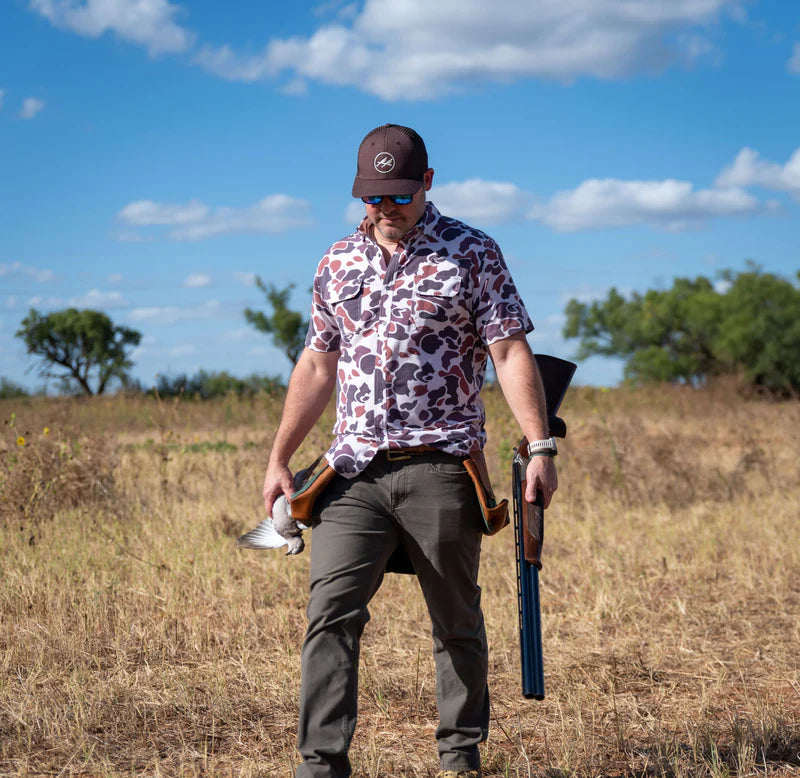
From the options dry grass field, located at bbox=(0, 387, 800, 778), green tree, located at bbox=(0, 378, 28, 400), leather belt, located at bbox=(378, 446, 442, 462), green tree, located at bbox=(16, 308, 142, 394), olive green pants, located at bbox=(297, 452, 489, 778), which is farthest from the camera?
green tree, located at bbox=(16, 308, 142, 394)

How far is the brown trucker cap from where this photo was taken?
3.46 meters

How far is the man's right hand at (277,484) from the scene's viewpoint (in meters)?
3.67

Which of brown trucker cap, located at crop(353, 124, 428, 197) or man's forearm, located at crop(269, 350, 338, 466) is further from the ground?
brown trucker cap, located at crop(353, 124, 428, 197)

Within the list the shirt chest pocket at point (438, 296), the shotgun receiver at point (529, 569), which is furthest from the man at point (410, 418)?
the shotgun receiver at point (529, 569)

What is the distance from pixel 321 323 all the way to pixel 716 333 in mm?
31341

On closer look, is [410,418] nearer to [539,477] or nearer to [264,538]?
[539,477]

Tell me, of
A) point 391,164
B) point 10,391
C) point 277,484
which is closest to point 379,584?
point 277,484

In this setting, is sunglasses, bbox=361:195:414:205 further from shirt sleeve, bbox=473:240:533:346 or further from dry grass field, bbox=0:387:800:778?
dry grass field, bbox=0:387:800:778

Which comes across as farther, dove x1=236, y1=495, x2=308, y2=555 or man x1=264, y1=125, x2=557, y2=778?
dove x1=236, y1=495, x2=308, y2=555

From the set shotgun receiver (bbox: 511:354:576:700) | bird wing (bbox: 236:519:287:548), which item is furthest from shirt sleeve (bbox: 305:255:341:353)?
shotgun receiver (bbox: 511:354:576:700)

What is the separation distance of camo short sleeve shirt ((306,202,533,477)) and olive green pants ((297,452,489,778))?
0.10 m

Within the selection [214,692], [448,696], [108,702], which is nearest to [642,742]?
[448,696]

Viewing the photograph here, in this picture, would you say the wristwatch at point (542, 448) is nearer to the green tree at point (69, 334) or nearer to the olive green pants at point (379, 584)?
the olive green pants at point (379, 584)

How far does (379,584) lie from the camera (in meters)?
3.49
